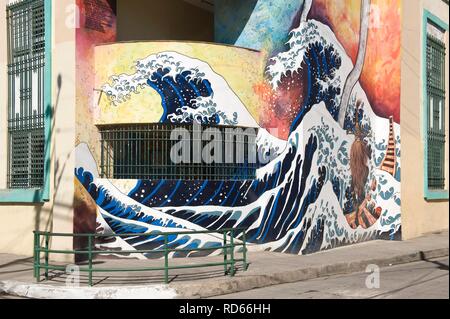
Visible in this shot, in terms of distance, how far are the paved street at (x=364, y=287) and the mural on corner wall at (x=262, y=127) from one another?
2402mm

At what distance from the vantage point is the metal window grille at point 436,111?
19219 millimetres

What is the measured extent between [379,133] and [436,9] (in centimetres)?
583

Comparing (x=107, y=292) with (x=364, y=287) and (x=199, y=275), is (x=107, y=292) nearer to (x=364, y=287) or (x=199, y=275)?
(x=199, y=275)

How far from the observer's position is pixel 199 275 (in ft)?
32.6

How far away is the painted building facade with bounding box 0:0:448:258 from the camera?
477 inches

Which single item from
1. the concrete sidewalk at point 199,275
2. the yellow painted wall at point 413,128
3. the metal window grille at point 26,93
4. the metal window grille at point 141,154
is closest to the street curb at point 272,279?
the concrete sidewalk at point 199,275

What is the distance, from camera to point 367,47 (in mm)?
→ 15938

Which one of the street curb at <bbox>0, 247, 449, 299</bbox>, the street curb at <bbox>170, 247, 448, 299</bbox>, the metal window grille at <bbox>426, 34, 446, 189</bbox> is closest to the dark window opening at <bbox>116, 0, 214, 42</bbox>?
the street curb at <bbox>0, 247, 449, 299</bbox>

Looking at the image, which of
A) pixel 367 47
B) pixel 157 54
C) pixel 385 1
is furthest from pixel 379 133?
pixel 157 54

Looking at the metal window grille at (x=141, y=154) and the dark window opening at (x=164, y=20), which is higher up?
the dark window opening at (x=164, y=20)

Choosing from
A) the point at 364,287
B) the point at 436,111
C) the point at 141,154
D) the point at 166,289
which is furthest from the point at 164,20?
the point at 436,111

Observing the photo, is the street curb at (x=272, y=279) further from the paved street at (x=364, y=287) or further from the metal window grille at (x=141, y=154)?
the metal window grille at (x=141, y=154)

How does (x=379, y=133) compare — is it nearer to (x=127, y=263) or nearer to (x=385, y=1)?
(x=385, y=1)

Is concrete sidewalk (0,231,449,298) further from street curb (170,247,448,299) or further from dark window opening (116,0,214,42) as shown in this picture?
dark window opening (116,0,214,42)
